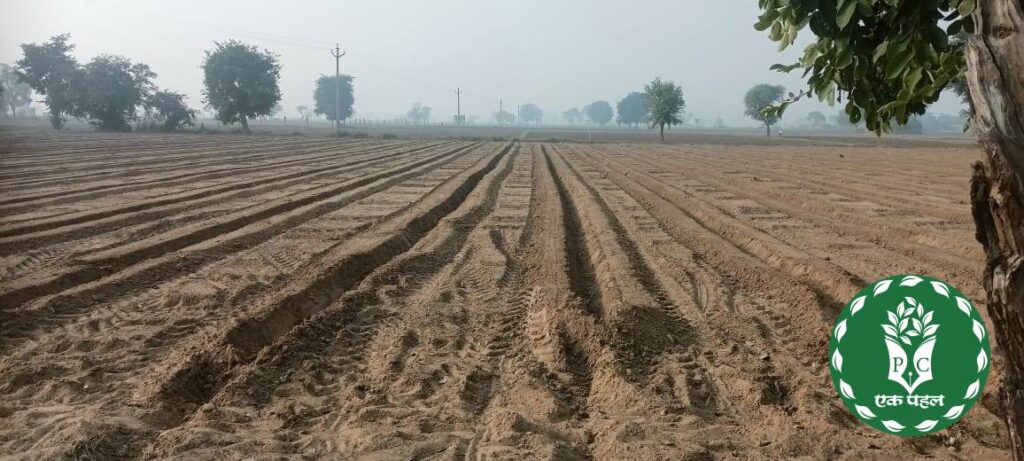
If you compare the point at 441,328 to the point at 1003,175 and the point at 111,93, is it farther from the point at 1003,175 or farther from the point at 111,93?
the point at 111,93

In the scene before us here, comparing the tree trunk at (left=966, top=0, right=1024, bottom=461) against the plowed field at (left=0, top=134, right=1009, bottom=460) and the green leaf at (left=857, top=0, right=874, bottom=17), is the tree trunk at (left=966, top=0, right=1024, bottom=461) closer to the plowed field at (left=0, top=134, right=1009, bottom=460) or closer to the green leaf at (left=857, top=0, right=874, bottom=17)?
the green leaf at (left=857, top=0, right=874, bottom=17)

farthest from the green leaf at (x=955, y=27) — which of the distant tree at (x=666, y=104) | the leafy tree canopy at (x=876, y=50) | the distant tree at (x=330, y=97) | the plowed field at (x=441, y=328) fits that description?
the distant tree at (x=330, y=97)

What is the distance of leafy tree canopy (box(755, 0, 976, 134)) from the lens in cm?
225

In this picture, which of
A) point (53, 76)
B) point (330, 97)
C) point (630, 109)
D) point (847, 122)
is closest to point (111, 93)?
point (53, 76)

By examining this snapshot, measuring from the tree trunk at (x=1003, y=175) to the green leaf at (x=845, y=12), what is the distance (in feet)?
1.34

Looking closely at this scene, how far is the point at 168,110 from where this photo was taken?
5378 centimetres

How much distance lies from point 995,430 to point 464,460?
288 cm

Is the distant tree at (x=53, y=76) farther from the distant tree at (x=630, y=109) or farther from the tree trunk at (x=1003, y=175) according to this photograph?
the distant tree at (x=630, y=109)

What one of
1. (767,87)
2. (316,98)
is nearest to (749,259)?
(767,87)

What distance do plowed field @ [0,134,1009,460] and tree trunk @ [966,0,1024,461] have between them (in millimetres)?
1462

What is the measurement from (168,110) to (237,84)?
25.8 feet

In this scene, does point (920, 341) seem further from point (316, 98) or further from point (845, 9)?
point (316, 98)

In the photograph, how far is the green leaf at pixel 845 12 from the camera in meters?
2.18

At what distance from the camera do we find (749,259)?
7828 millimetres
